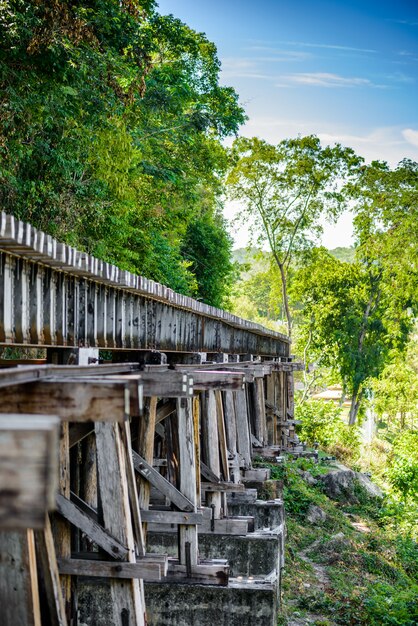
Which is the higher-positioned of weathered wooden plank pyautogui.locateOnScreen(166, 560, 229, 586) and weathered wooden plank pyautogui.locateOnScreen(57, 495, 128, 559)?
weathered wooden plank pyautogui.locateOnScreen(57, 495, 128, 559)

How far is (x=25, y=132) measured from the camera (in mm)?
12680

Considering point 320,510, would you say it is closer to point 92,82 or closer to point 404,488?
point 92,82

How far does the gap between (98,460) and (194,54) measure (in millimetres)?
21526

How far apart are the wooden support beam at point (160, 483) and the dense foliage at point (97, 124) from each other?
18.7ft

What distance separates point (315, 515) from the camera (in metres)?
14.6

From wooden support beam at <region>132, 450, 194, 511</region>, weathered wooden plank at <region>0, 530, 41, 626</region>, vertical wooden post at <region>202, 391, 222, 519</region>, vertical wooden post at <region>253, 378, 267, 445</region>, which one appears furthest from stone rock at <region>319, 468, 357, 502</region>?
weathered wooden plank at <region>0, 530, 41, 626</region>

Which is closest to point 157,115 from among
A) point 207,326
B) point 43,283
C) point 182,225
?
point 182,225

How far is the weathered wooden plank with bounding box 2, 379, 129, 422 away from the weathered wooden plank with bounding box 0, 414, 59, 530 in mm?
1474

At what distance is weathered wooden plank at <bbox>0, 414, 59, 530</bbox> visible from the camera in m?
1.67

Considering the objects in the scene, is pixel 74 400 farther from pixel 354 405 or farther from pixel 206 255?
pixel 354 405

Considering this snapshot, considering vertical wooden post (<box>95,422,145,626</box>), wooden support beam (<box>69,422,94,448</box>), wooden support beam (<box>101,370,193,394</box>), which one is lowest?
vertical wooden post (<box>95,422,145,626</box>)

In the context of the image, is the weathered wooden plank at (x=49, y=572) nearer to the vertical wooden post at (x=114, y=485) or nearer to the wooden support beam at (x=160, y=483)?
the vertical wooden post at (x=114, y=485)

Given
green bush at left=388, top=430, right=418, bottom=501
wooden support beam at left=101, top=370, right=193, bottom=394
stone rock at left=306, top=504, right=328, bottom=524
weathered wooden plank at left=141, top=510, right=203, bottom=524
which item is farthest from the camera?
green bush at left=388, top=430, right=418, bottom=501

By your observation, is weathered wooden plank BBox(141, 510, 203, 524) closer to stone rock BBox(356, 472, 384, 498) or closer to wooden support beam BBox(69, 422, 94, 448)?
wooden support beam BBox(69, 422, 94, 448)
